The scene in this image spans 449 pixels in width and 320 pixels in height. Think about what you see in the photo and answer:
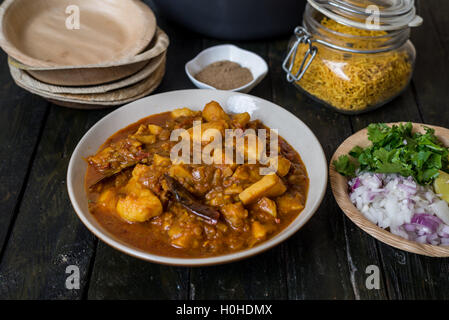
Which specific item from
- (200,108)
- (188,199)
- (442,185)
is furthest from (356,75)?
(188,199)

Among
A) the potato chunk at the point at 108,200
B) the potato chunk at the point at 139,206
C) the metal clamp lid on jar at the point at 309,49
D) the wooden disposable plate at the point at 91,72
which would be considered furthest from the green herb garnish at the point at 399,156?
the wooden disposable plate at the point at 91,72

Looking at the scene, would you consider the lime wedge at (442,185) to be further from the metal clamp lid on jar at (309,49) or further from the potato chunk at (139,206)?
the potato chunk at (139,206)

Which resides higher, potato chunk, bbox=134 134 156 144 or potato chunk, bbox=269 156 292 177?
potato chunk, bbox=269 156 292 177

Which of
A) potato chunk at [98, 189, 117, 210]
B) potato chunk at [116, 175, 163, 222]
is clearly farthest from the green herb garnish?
potato chunk at [98, 189, 117, 210]

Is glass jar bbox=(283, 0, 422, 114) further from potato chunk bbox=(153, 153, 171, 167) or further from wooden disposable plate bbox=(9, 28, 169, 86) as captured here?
potato chunk bbox=(153, 153, 171, 167)

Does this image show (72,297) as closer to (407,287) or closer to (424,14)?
(407,287)

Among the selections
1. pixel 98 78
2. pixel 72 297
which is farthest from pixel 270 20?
pixel 72 297
